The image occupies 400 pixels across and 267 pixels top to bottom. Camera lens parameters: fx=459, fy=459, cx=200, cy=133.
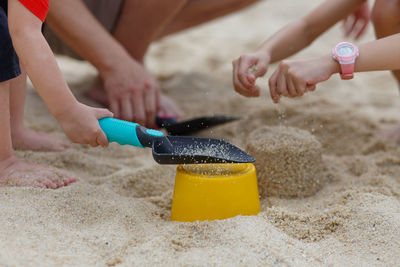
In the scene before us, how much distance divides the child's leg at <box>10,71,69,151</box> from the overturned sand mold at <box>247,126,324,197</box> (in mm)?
655

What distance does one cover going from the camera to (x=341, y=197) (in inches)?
47.9

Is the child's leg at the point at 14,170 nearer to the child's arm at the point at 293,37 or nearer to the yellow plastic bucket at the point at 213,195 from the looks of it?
the yellow plastic bucket at the point at 213,195

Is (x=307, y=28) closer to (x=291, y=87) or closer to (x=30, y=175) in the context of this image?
(x=291, y=87)

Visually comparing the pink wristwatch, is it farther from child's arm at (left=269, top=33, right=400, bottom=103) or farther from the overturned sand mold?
the overturned sand mold

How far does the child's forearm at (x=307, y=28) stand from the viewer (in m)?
1.51

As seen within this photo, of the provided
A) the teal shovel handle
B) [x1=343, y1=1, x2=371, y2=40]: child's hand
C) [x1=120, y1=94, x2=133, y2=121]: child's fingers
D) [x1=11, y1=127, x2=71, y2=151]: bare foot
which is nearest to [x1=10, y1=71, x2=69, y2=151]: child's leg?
A: [x1=11, y1=127, x2=71, y2=151]: bare foot

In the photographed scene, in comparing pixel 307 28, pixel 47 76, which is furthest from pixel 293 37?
pixel 47 76

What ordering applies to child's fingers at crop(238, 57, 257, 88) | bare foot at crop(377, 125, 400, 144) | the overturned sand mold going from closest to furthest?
the overturned sand mold < child's fingers at crop(238, 57, 257, 88) < bare foot at crop(377, 125, 400, 144)

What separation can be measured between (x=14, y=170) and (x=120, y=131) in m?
0.34

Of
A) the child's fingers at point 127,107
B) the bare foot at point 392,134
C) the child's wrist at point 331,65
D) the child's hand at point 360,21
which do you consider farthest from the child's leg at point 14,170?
the child's hand at point 360,21

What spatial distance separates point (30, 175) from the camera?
120cm

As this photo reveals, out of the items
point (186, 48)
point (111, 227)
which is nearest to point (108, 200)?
point (111, 227)

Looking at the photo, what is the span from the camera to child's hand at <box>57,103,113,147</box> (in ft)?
3.53

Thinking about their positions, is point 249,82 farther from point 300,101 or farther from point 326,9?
point 300,101
